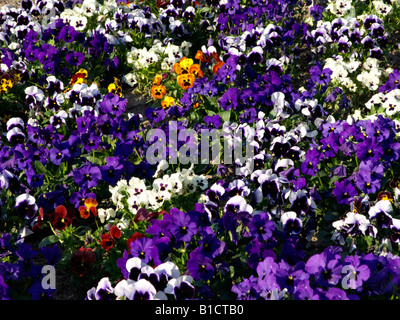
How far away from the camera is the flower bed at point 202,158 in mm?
3631

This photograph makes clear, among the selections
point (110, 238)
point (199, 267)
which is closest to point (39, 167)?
point (110, 238)

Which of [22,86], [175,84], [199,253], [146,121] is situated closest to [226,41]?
[175,84]

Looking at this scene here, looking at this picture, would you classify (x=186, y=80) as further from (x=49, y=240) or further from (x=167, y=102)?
(x=49, y=240)

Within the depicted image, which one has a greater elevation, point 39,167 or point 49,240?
point 39,167

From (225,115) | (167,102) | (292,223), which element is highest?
(167,102)

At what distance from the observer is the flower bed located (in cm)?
363

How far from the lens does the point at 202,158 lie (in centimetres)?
532

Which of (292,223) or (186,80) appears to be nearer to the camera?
(292,223)

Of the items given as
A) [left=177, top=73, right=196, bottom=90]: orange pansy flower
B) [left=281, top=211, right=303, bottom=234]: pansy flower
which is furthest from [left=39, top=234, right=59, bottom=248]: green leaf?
[left=177, top=73, right=196, bottom=90]: orange pansy flower

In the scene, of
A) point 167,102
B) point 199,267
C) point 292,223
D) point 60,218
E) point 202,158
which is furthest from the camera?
point 167,102

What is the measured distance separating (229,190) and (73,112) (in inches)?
90.2

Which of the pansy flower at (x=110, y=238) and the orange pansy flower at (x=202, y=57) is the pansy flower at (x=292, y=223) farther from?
the orange pansy flower at (x=202, y=57)

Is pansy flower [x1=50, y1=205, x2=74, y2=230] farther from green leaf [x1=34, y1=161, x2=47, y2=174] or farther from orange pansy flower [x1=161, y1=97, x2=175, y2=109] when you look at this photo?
orange pansy flower [x1=161, y1=97, x2=175, y2=109]
